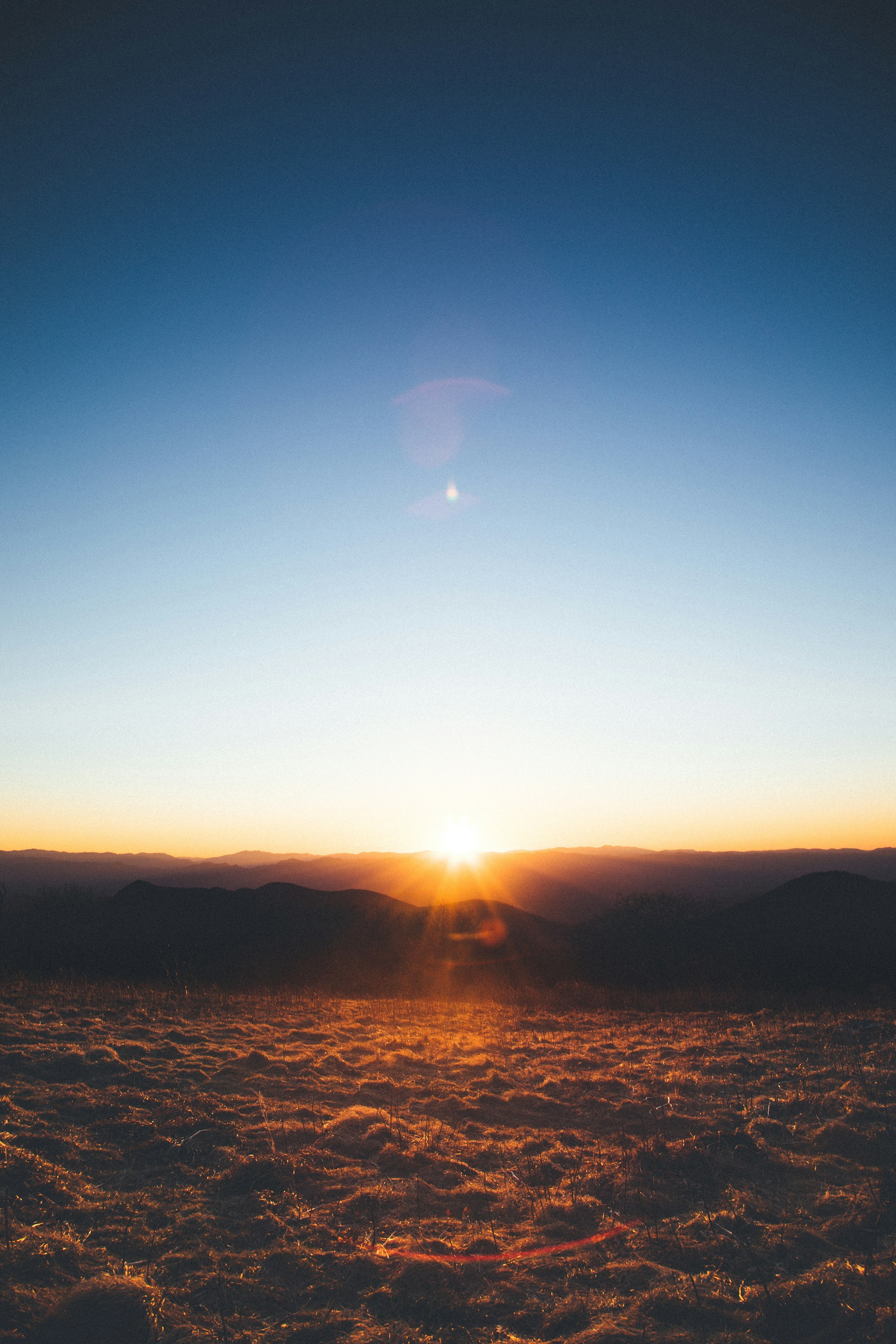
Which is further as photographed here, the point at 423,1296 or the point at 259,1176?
the point at 259,1176

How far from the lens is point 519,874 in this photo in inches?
4422

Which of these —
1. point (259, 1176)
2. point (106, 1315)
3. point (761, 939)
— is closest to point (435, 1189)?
point (259, 1176)

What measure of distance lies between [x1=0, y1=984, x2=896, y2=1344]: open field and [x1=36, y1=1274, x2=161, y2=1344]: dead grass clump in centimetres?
1

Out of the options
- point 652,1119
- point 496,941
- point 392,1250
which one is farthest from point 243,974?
point 496,941

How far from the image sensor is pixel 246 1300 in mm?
3691

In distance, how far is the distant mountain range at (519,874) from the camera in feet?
251

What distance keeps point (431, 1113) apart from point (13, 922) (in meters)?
42.0

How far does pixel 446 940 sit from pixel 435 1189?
106 ft

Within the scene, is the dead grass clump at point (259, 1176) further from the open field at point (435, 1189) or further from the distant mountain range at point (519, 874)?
the distant mountain range at point (519, 874)

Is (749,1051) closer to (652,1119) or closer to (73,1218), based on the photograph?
(652,1119)

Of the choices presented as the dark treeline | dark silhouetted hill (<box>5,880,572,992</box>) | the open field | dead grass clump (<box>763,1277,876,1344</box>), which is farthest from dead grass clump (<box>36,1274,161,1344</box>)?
dark silhouetted hill (<box>5,880,572,992</box>)

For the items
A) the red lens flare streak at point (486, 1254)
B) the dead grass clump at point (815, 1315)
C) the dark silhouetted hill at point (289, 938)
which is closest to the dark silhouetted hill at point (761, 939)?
the dark silhouetted hill at point (289, 938)

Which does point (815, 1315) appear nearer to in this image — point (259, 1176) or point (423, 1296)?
point (423, 1296)

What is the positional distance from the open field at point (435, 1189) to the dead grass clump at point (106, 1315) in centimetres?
1
